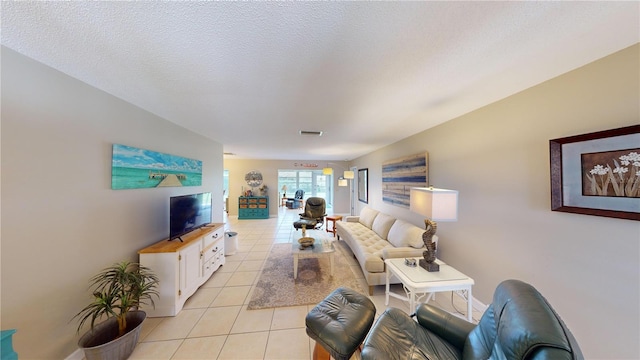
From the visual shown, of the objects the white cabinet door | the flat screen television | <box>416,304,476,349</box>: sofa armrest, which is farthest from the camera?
the flat screen television

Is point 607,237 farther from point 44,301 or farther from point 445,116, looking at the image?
point 44,301

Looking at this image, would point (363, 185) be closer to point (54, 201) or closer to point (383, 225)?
point (383, 225)

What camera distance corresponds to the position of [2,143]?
1219mm

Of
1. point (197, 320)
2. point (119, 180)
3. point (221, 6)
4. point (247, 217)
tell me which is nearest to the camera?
point (221, 6)

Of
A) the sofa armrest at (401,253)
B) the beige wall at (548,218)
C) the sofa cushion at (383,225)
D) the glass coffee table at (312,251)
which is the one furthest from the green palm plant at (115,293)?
the beige wall at (548,218)

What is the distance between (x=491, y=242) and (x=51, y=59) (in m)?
4.10

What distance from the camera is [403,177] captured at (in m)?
3.64

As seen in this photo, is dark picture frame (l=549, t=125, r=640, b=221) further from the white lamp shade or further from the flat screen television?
the flat screen television

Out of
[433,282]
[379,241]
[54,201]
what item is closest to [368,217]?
[379,241]

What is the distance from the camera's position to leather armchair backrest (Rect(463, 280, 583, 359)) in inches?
29.3

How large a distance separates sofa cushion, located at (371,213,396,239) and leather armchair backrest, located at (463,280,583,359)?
234 cm

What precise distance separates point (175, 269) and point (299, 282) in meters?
1.57

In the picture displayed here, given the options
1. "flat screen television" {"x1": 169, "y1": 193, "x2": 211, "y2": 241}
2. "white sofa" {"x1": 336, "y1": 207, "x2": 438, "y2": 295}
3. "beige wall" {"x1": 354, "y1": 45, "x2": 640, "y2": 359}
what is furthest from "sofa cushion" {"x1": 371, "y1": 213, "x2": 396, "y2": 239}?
"flat screen television" {"x1": 169, "y1": 193, "x2": 211, "y2": 241}

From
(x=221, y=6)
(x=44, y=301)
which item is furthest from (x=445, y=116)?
(x=44, y=301)
